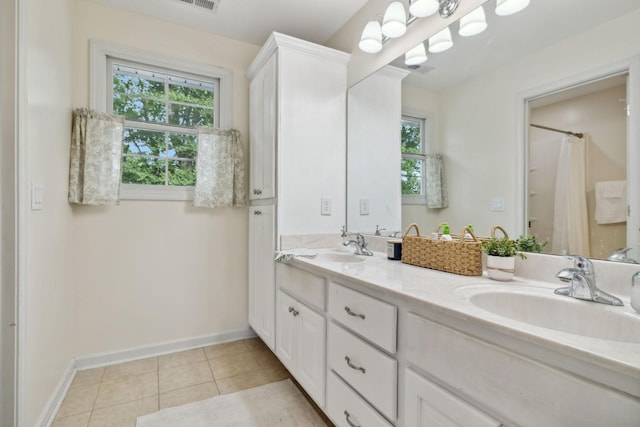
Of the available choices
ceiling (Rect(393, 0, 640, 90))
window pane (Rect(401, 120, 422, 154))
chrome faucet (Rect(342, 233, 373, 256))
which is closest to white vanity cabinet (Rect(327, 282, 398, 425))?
chrome faucet (Rect(342, 233, 373, 256))

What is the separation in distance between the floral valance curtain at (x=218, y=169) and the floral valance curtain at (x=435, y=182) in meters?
1.46

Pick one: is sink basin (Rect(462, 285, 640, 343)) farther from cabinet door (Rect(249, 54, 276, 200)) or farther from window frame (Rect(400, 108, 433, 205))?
cabinet door (Rect(249, 54, 276, 200))

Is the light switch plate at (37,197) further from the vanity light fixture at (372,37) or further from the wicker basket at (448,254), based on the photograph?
the vanity light fixture at (372,37)

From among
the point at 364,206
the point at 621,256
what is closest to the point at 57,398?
the point at 364,206

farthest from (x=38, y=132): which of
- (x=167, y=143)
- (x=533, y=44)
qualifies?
(x=533, y=44)

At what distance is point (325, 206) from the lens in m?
2.20

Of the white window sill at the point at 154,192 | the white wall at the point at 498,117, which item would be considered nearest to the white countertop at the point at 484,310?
the white wall at the point at 498,117

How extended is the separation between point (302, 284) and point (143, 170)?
1.56m

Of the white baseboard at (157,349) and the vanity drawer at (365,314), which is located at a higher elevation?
the vanity drawer at (365,314)

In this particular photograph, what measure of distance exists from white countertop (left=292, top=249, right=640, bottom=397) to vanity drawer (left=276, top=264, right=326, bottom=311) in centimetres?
6

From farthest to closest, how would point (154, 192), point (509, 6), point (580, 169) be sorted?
point (154, 192) < point (509, 6) < point (580, 169)

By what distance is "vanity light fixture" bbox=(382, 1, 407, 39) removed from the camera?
1757 mm

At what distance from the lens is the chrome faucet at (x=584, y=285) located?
896mm

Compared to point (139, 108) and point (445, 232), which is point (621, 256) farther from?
point (139, 108)
